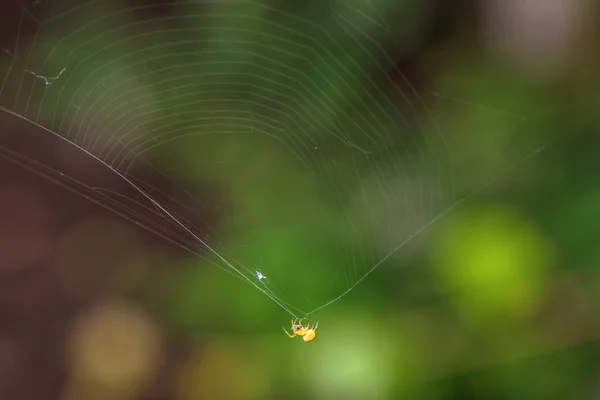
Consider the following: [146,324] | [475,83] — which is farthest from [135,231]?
[475,83]

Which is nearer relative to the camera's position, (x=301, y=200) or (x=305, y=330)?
(x=305, y=330)

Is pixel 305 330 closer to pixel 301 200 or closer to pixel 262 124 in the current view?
pixel 301 200

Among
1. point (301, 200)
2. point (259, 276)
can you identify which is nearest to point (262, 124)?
point (301, 200)

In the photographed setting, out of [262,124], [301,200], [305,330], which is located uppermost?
[262,124]

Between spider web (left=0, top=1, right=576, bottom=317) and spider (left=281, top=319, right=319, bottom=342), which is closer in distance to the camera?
spider (left=281, top=319, right=319, bottom=342)

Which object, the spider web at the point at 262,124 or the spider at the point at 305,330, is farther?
the spider web at the point at 262,124

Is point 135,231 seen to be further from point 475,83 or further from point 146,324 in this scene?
point 475,83

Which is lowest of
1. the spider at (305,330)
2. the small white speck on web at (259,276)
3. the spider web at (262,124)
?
the spider at (305,330)
